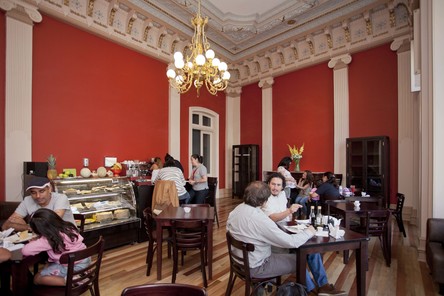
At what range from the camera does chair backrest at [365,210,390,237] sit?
3399mm

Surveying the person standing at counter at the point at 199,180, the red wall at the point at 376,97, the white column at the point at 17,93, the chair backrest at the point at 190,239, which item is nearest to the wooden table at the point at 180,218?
the chair backrest at the point at 190,239

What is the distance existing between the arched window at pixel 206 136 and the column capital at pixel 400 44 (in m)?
5.45

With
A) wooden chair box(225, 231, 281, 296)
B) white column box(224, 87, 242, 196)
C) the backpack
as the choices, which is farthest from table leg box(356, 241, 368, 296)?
white column box(224, 87, 242, 196)

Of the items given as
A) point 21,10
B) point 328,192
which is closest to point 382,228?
point 328,192

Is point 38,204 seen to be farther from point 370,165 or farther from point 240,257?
point 370,165

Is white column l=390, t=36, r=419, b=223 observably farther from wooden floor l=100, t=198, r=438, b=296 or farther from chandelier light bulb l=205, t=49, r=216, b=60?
chandelier light bulb l=205, t=49, r=216, b=60

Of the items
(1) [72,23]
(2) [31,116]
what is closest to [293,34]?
(1) [72,23]

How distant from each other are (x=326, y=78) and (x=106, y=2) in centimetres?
604

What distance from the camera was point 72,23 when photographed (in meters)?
5.11

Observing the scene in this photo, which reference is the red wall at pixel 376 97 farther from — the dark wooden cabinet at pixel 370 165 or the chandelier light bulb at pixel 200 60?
the chandelier light bulb at pixel 200 60

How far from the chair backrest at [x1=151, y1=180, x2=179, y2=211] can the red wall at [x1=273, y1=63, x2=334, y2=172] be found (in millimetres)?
4837

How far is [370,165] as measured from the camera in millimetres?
6102

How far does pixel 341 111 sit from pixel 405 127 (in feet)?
5.09

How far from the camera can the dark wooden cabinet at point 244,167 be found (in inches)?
344
